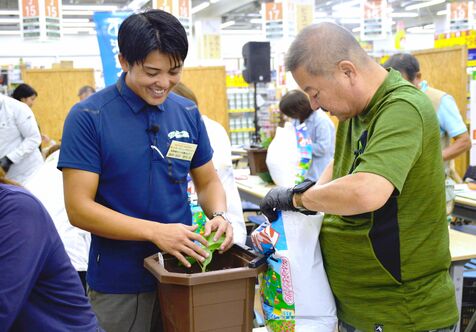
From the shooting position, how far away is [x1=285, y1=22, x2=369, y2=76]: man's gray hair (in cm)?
146

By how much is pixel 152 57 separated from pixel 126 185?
372 mm

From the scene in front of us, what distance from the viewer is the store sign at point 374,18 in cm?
1197

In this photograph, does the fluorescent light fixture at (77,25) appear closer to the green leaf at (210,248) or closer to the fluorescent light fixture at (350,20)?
the fluorescent light fixture at (350,20)

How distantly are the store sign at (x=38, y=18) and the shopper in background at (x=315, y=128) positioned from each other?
6.68 meters

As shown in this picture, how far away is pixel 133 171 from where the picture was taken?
1543 millimetres

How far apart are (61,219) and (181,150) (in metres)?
1.37

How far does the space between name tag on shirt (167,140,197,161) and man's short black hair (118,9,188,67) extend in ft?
0.86

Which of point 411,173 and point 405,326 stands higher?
point 411,173

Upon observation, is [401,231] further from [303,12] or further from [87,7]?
[87,7]

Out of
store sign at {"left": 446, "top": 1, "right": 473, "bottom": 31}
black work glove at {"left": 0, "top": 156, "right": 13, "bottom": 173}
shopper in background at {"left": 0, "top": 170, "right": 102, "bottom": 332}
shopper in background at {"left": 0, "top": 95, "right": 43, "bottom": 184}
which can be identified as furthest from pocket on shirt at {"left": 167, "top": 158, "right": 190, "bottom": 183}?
store sign at {"left": 446, "top": 1, "right": 473, "bottom": 31}

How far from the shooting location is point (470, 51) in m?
7.86

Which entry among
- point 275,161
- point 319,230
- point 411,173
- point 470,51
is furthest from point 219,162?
point 470,51

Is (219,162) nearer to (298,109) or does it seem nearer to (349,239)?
(349,239)

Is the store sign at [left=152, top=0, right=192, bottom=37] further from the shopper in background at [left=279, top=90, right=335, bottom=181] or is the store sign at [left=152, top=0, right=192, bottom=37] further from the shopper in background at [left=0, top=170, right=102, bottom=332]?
the shopper in background at [left=0, top=170, right=102, bottom=332]
